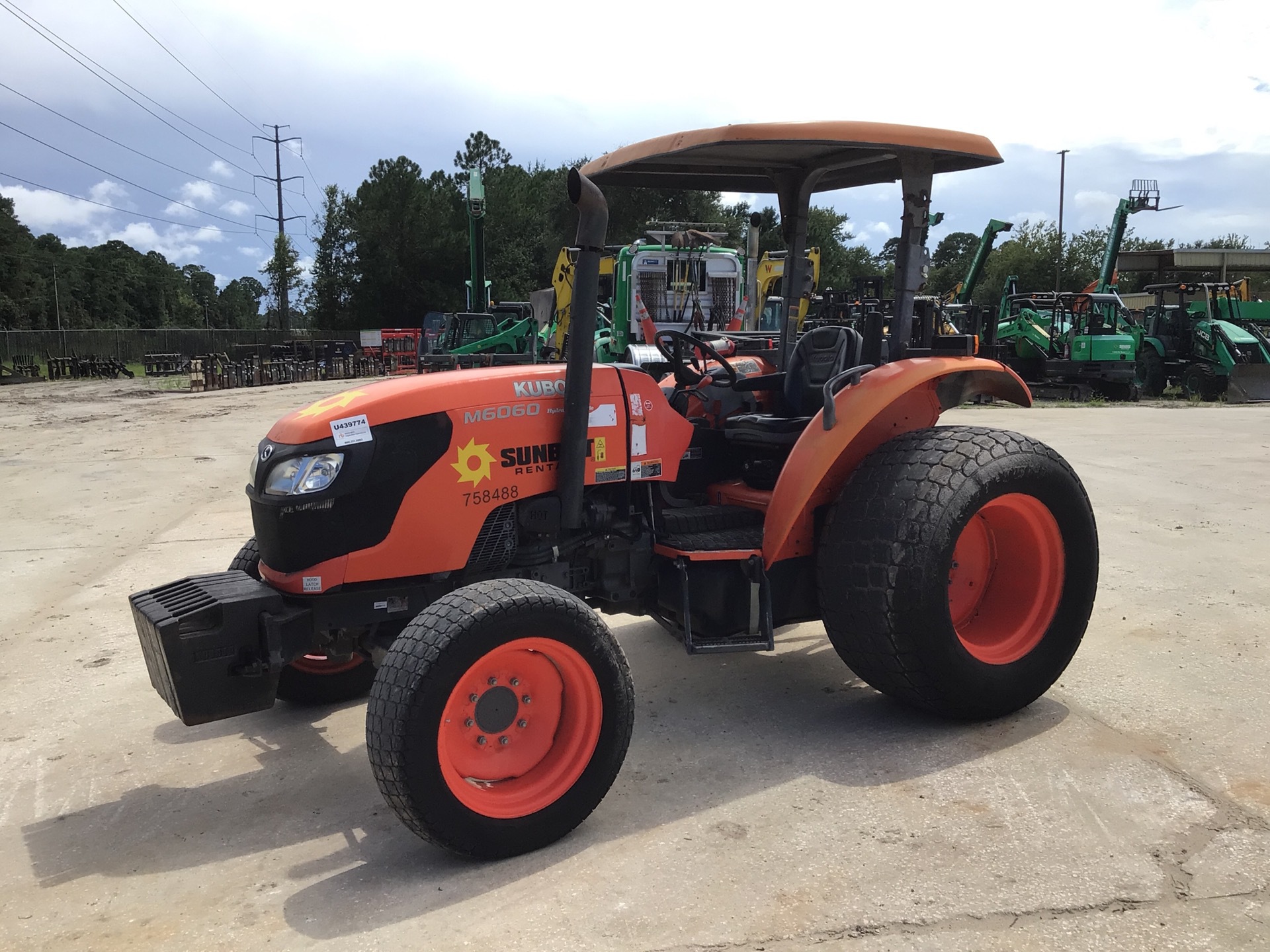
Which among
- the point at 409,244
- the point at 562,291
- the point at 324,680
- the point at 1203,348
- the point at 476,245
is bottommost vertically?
the point at 324,680

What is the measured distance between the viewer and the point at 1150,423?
13.9 metres

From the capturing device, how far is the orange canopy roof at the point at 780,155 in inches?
134

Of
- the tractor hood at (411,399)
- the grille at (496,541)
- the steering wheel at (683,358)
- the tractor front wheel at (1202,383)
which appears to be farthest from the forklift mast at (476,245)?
the grille at (496,541)

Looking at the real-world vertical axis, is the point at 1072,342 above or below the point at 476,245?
below

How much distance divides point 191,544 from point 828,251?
1848 inches

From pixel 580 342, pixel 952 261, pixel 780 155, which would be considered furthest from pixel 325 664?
pixel 952 261

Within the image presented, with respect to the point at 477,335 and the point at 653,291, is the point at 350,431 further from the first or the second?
the point at 477,335

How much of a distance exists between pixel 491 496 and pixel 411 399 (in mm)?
434

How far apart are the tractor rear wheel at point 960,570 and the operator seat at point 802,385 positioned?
441 millimetres

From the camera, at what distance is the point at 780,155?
418cm

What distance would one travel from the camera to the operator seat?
4.12 m

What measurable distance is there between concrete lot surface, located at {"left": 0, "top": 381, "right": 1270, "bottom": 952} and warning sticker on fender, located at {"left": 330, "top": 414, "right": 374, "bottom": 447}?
4.11 feet

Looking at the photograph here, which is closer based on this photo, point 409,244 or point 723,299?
point 723,299

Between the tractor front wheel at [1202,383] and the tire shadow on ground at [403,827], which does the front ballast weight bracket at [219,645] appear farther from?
the tractor front wheel at [1202,383]
